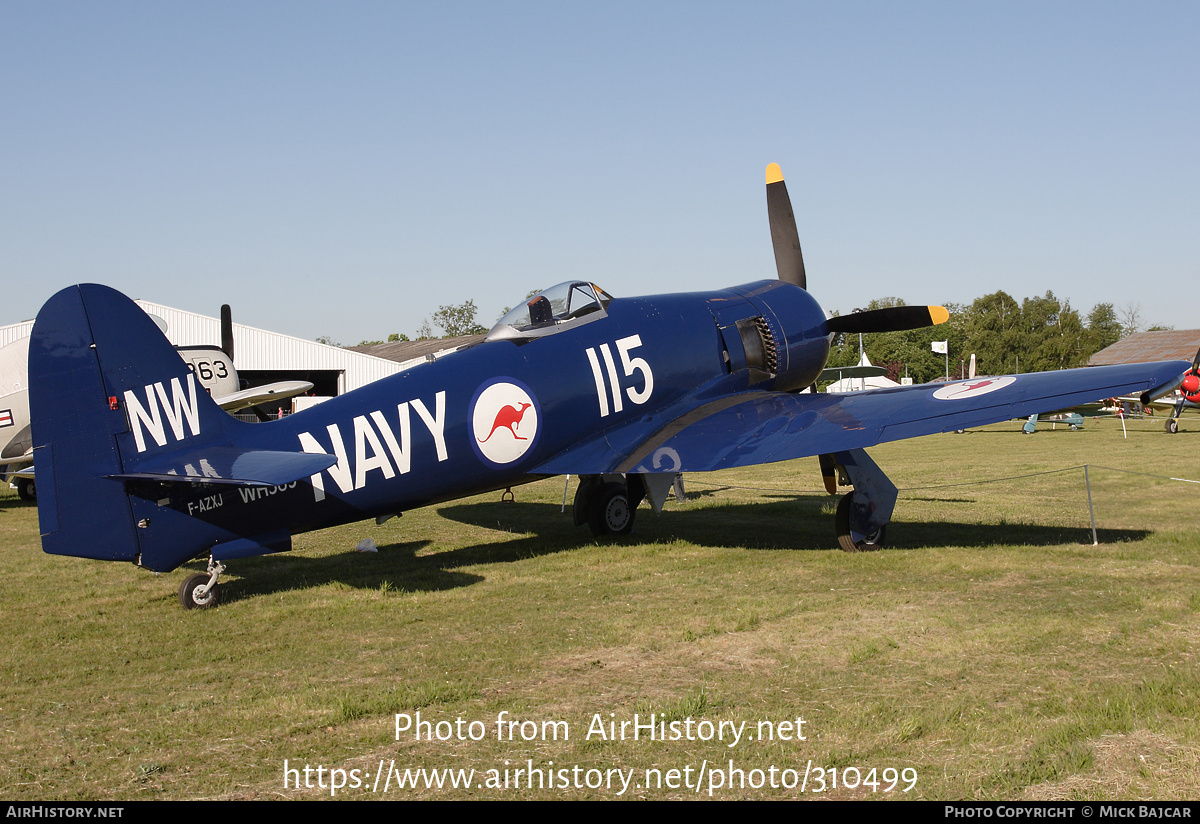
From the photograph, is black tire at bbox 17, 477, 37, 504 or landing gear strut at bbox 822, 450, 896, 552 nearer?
landing gear strut at bbox 822, 450, 896, 552

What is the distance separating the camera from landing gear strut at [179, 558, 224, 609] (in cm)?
721

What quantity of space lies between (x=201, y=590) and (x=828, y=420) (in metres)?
5.86

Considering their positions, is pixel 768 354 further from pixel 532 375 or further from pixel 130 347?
pixel 130 347

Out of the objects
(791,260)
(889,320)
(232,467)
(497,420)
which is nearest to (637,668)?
(232,467)

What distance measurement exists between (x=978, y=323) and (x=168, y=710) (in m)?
79.2

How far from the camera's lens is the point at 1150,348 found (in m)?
66.0

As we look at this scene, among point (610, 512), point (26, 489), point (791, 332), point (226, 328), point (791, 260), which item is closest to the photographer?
point (610, 512)

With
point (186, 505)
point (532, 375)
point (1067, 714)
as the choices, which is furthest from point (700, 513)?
point (1067, 714)

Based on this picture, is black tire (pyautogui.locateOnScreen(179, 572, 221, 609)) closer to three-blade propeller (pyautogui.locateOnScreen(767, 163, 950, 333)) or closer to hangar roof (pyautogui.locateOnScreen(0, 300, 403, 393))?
three-blade propeller (pyautogui.locateOnScreen(767, 163, 950, 333))

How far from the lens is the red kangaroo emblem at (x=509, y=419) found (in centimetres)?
855

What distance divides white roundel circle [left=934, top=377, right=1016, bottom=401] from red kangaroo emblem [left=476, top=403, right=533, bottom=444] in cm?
410

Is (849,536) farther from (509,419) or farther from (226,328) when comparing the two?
(226,328)

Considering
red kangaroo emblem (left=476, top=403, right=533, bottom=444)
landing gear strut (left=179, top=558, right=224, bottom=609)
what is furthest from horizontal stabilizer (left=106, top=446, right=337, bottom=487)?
red kangaroo emblem (left=476, top=403, right=533, bottom=444)

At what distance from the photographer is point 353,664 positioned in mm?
5695
